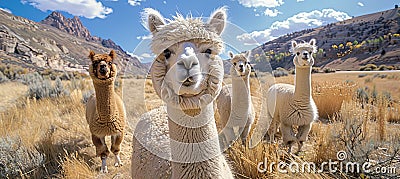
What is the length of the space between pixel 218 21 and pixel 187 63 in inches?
19.5

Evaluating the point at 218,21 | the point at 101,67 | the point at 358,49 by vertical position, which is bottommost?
the point at 101,67

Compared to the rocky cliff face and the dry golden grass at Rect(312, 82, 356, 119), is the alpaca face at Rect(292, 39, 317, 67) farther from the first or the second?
the rocky cliff face

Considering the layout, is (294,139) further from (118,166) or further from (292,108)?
(118,166)

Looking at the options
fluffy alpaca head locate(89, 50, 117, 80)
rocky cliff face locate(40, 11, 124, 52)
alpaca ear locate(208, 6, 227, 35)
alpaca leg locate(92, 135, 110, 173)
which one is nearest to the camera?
alpaca ear locate(208, 6, 227, 35)

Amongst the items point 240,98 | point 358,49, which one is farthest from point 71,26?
point 240,98

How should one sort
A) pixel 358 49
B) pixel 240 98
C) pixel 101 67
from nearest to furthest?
pixel 101 67
pixel 240 98
pixel 358 49

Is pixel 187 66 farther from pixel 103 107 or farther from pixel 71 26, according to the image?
pixel 71 26

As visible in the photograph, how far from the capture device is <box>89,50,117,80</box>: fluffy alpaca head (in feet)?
12.7

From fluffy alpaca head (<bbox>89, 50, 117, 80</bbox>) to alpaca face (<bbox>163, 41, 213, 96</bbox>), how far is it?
2.66 metres

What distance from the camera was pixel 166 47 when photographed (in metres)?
1.53

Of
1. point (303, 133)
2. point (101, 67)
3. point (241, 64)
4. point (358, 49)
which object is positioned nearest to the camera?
point (101, 67)

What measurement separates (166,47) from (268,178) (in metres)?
2.14

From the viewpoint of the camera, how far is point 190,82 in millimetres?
1422

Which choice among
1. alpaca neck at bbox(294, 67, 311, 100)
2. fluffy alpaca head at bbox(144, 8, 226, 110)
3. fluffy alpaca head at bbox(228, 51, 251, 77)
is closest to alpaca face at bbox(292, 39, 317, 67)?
alpaca neck at bbox(294, 67, 311, 100)
